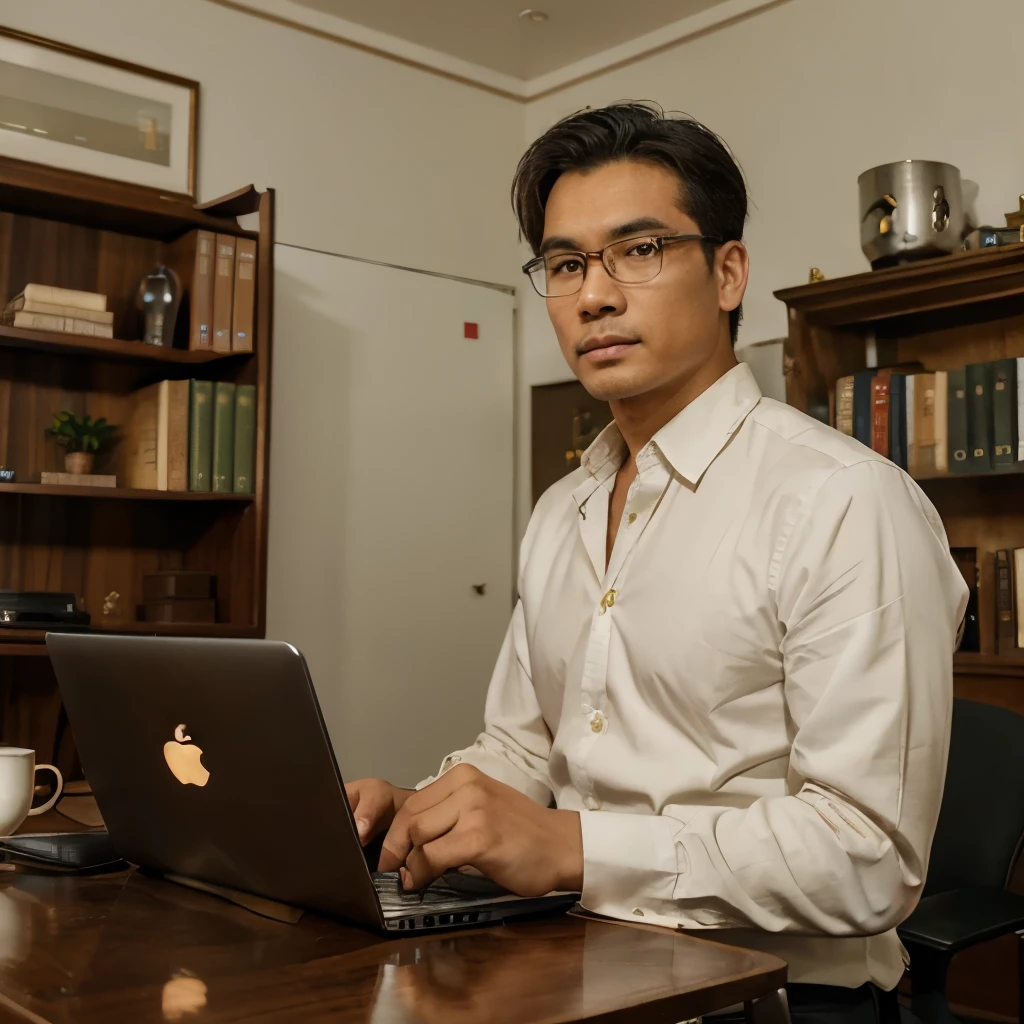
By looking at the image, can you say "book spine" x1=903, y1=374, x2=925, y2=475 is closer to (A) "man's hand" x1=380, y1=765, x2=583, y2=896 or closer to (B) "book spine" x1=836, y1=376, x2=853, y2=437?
(B) "book spine" x1=836, y1=376, x2=853, y2=437

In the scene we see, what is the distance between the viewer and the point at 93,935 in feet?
3.13

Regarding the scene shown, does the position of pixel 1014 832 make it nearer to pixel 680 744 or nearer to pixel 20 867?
pixel 680 744

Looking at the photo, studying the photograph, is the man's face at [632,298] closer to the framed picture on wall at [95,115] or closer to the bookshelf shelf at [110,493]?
the bookshelf shelf at [110,493]

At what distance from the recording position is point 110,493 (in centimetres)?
304

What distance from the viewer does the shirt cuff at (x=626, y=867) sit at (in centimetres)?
105

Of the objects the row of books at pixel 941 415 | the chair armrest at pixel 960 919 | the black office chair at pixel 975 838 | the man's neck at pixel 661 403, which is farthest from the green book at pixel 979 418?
the man's neck at pixel 661 403

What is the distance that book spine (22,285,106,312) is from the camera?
2955mm

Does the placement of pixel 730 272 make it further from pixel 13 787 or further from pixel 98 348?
pixel 98 348

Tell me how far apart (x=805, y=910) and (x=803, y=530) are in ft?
1.20

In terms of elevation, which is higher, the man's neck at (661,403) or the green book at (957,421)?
the green book at (957,421)

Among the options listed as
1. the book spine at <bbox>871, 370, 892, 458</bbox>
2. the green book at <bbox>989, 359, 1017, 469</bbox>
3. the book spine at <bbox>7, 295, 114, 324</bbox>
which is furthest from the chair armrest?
the book spine at <bbox>7, 295, 114, 324</bbox>

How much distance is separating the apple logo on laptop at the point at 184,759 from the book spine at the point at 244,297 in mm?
2290

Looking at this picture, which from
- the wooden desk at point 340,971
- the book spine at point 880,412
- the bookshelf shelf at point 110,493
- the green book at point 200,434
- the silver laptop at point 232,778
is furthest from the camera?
the green book at point 200,434

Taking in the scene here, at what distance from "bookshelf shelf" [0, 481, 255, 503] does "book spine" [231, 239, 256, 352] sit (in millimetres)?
404
